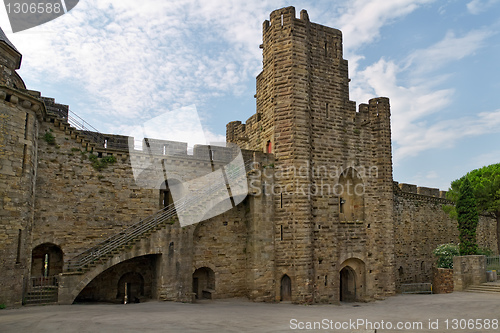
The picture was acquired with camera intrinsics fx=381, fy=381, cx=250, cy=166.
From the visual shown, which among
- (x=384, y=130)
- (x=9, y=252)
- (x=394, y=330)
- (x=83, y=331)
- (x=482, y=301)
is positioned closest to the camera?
(x=83, y=331)

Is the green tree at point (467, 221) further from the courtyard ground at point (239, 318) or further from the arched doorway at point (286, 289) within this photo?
the arched doorway at point (286, 289)

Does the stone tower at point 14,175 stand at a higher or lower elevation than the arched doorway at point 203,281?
higher

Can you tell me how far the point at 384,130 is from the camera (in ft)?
Result: 72.9

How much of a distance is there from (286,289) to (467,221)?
13129 millimetres

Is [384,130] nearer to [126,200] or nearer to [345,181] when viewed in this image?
[345,181]

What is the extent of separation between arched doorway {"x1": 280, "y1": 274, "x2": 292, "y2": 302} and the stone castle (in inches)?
2.6

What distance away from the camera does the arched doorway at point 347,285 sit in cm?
2069

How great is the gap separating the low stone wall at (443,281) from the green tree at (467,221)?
5.76 feet

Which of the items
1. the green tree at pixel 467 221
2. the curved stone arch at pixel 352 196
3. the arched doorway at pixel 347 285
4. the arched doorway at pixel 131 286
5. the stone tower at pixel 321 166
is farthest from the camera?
the green tree at pixel 467 221

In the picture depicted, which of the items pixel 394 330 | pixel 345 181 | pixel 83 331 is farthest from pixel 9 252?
pixel 345 181

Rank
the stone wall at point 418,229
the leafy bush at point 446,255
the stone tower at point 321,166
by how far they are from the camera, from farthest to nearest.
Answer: the stone wall at point 418,229
the leafy bush at point 446,255
the stone tower at point 321,166

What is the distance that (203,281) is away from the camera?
19.0m

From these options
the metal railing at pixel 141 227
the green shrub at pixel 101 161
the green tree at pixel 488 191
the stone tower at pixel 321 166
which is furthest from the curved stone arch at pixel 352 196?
the green shrub at pixel 101 161

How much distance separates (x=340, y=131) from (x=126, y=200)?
11.8 m
